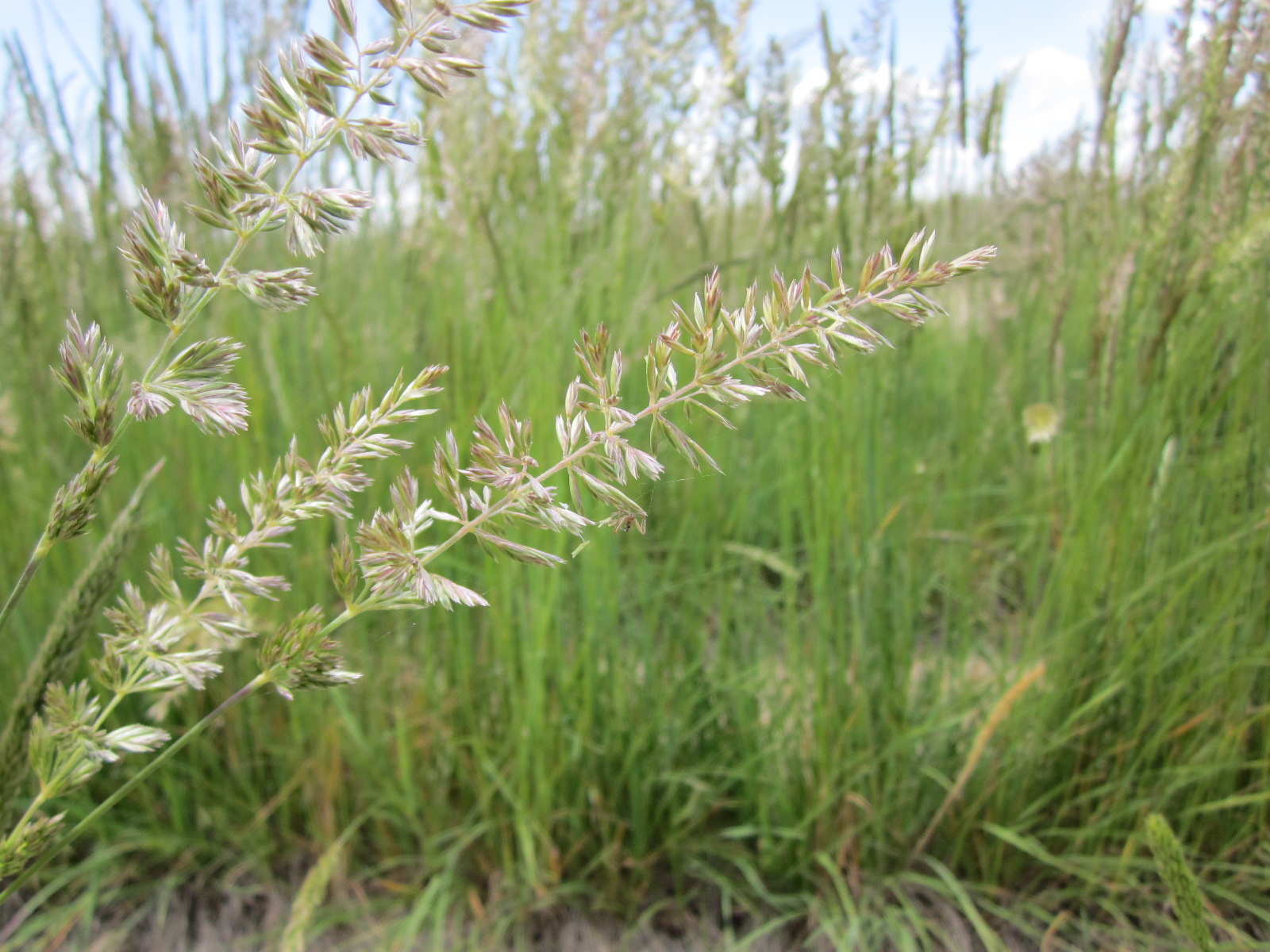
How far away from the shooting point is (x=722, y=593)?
1.71 metres

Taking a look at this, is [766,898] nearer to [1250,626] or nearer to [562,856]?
[562,856]

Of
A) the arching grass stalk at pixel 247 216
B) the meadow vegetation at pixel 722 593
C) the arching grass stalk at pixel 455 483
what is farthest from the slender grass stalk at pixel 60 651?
the meadow vegetation at pixel 722 593

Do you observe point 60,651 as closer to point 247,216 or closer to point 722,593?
point 247,216

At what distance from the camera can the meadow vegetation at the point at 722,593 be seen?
1.45m

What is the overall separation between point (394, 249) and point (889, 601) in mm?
1848

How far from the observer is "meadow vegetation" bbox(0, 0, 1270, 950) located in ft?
4.77

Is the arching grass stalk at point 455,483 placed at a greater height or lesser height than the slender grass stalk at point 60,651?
greater

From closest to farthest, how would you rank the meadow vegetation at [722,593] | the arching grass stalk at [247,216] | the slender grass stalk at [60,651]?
the arching grass stalk at [247,216], the slender grass stalk at [60,651], the meadow vegetation at [722,593]

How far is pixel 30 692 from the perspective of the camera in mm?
673

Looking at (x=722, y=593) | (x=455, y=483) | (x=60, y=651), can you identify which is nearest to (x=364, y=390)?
(x=455, y=483)

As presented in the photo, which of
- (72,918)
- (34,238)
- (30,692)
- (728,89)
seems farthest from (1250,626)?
(34,238)

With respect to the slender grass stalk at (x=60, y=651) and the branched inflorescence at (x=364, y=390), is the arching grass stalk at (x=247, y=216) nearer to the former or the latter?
the branched inflorescence at (x=364, y=390)

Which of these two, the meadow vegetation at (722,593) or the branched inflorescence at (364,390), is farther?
the meadow vegetation at (722,593)

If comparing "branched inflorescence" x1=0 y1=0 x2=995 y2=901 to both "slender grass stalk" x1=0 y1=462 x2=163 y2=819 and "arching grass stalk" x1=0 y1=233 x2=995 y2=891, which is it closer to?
"arching grass stalk" x1=0 y1=233 x2=995 y2=891
